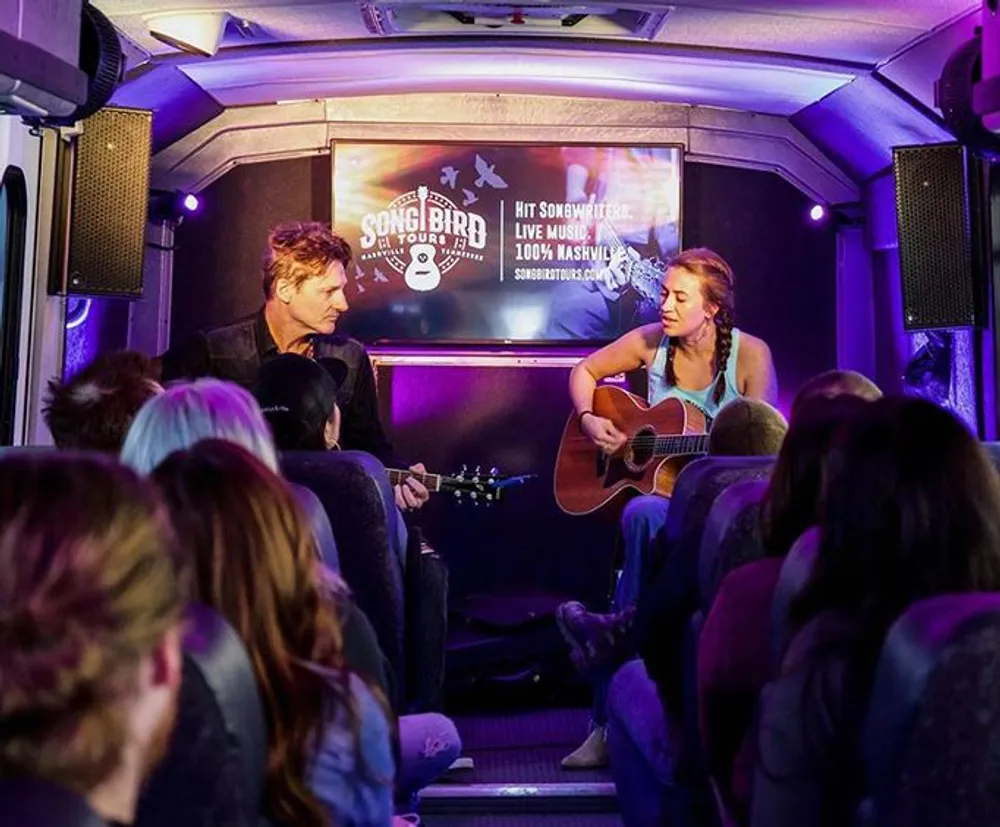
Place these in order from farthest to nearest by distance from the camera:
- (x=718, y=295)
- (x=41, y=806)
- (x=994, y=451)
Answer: (x=718, y=295) < (x=994, y=451) < (x=41, y=806)

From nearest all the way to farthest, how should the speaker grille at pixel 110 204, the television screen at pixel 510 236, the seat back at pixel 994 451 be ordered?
the seat back at pixel 994 451 < the speaker grille at pixel 110 204 < the television screen at pixel 510 236

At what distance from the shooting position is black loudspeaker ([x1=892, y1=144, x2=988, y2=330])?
5.41m

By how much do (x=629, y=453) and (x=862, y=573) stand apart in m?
3.38

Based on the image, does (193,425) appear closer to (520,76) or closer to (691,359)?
(691,359)

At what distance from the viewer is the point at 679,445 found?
16.2ft

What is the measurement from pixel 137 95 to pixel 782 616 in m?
4.73

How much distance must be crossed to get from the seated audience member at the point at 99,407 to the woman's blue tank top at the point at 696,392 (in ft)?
8.38

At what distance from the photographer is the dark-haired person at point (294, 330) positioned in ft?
14.6

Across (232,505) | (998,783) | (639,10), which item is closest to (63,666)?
(232,505)

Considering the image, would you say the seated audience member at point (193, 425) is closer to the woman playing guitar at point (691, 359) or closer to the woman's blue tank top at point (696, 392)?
the woman playing guitar at point (691, 359)

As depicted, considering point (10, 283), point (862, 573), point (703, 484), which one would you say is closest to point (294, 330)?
point (10, 283)

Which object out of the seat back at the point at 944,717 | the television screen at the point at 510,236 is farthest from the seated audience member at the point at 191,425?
the television screen at the point at 510,236

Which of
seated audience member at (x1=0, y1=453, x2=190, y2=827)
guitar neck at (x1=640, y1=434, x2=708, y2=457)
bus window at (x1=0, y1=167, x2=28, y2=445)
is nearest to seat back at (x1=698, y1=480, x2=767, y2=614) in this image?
seated audience member at (x1=0, y1=453, x2=190, y2=827)

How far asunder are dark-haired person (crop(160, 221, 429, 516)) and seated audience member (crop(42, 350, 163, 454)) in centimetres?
138
